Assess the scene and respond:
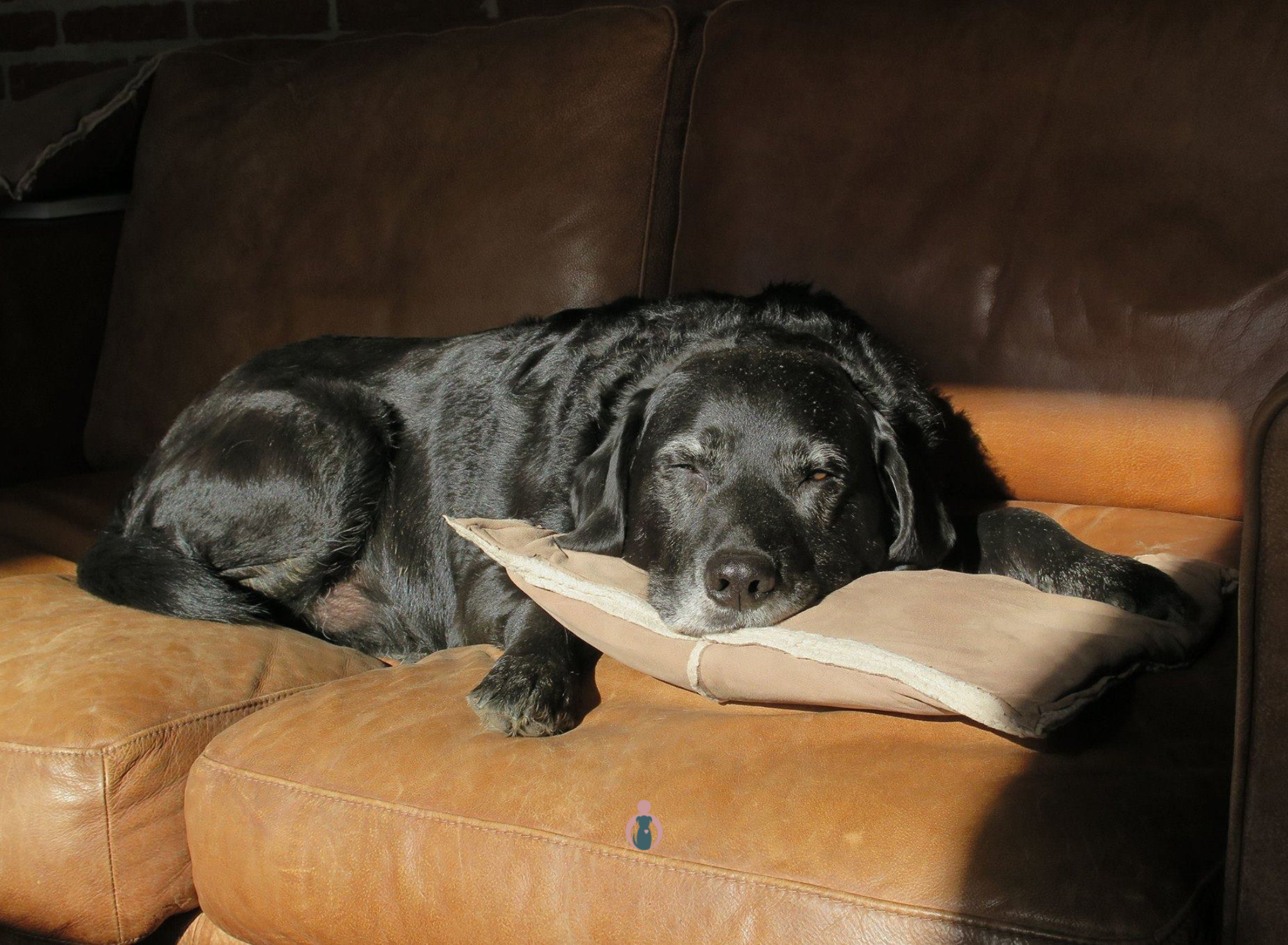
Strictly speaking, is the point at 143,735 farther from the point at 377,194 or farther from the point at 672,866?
the point at 377,194

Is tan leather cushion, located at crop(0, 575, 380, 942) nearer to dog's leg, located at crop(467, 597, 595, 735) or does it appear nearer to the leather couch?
the leather couch

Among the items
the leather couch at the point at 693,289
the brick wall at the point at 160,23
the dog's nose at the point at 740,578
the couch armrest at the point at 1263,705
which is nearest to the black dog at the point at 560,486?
the dog's nose at the point at 740,578

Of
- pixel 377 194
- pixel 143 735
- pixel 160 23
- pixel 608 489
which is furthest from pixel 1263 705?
pixel 160 23

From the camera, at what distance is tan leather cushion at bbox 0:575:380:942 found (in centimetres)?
166

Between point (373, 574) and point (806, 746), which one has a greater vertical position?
point (806, 746)

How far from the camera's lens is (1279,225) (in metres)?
2.12

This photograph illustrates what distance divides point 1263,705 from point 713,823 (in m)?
0.59

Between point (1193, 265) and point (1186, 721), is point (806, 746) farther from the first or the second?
point (1193, 265)

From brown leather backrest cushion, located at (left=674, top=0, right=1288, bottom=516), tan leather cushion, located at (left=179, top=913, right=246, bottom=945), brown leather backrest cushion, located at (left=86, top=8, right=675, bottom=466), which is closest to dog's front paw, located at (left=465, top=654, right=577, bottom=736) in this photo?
tan leather cushion, located at (left=179, top=913, right=246, bottom=945)

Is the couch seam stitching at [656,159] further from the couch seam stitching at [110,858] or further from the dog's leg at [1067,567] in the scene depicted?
the couch seam stitching at [110,858]

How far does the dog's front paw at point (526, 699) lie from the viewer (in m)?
1.62

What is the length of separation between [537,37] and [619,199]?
50 cm

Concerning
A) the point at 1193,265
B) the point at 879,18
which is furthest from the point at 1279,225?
the point at 879,18

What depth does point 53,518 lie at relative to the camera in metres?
2.73
